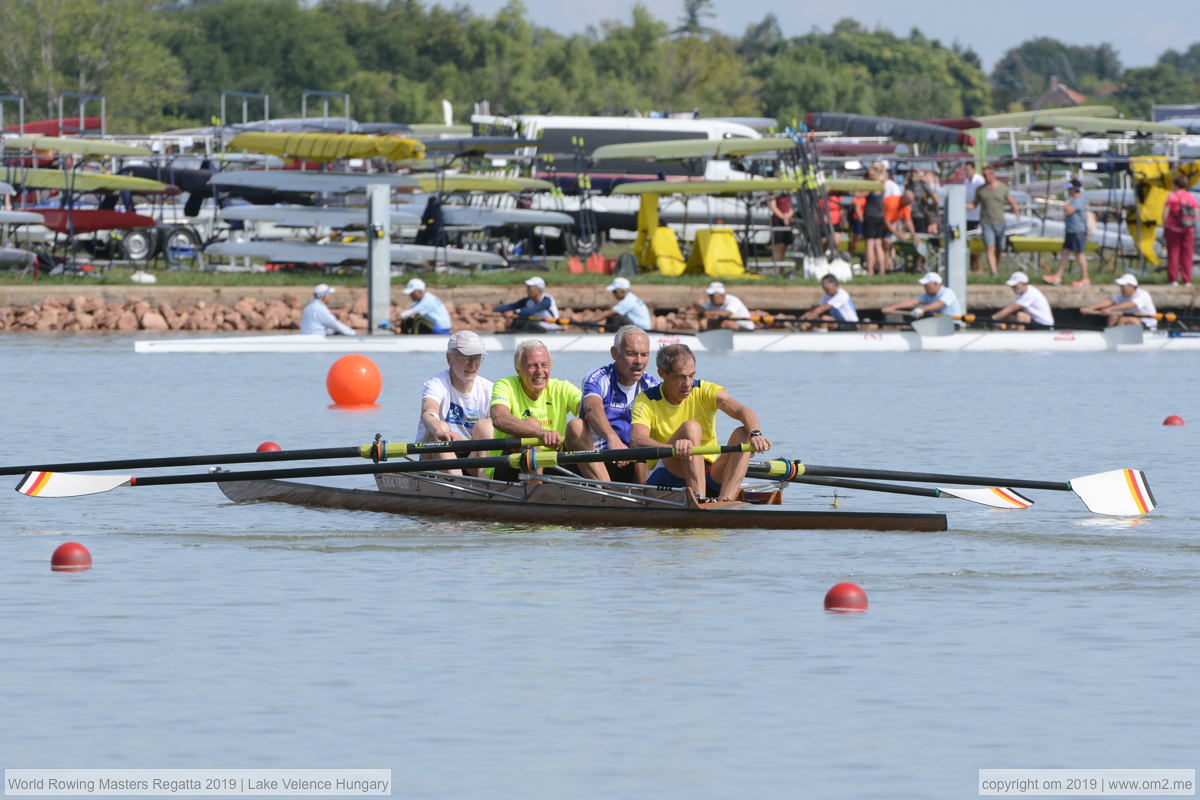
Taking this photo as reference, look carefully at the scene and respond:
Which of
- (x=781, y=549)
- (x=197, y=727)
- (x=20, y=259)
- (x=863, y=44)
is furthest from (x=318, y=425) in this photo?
(x=863, y=44)

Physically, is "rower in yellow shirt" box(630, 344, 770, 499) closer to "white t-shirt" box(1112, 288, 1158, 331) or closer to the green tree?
"white t-shirt" box(1112, 288, 1158, 331)

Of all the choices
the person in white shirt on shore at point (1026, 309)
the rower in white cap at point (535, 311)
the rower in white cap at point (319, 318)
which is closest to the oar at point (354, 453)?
the rower in white cap at point (319, 318)

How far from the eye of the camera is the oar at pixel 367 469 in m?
12.1

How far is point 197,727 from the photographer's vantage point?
7812mm

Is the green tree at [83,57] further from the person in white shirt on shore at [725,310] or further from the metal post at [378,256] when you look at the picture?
the person in white shirt on shore at [725,310]

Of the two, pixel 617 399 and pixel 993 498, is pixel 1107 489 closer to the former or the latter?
pixel 993 498

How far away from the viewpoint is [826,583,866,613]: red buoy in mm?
10047

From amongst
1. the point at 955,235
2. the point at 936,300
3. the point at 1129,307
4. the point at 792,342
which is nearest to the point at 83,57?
the point at 955,235

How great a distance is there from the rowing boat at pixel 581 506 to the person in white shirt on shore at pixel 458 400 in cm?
30

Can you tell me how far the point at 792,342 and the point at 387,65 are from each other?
74.3m

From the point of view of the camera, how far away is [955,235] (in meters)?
31.4

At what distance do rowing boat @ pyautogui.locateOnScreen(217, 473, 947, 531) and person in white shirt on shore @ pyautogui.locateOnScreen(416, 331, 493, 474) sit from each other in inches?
11.9

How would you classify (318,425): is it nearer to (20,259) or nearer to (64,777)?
(64,777)

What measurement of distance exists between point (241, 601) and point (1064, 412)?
13479 millimetres
